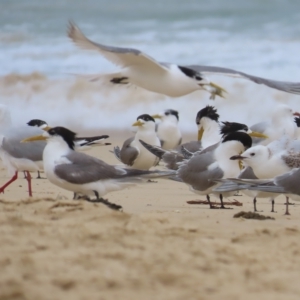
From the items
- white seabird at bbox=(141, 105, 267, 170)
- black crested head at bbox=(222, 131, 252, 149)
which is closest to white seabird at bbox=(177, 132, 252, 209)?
black crested head at bbox=(222, 131, 252, 149)

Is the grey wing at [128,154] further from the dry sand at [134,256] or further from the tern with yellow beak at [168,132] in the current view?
the dry sand at [134,256]

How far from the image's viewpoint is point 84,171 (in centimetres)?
711

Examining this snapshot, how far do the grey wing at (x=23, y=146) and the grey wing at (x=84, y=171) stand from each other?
76.5 inches

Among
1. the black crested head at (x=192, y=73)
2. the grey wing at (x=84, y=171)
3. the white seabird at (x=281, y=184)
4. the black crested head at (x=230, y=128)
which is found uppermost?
the black crested head at (x=192, y=73)

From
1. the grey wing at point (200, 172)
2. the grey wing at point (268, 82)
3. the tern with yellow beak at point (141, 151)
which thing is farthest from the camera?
the tern with yellow beak at point (141, 151)

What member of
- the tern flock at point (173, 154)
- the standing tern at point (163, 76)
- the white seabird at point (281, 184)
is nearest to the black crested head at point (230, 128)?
the tern flock at point (173, 154)

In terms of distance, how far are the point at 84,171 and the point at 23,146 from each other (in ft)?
7.21

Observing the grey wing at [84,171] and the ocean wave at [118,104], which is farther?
the ocean wave at [118,104]

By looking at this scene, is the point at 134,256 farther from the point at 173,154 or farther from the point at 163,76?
the point at 173,154

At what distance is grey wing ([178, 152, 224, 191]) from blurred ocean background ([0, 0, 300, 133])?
243cm

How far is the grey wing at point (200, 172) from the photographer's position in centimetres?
778

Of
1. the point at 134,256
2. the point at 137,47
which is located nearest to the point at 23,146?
the point at 134,256

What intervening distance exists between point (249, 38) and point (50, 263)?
63.9 feet

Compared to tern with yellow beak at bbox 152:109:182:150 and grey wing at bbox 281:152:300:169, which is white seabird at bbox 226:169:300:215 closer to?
grey wing at bbox 281:152:300:169
